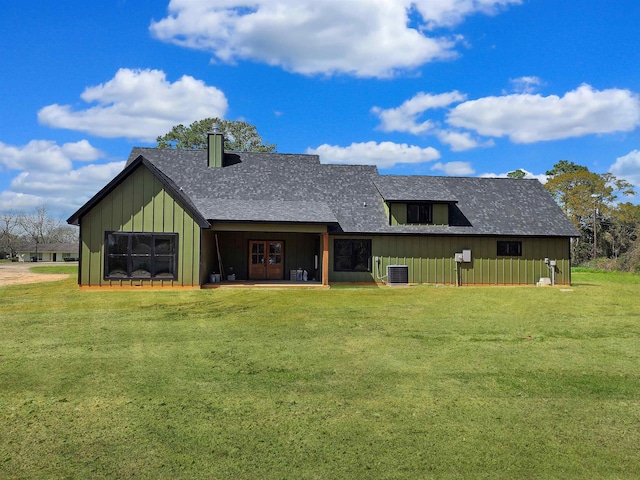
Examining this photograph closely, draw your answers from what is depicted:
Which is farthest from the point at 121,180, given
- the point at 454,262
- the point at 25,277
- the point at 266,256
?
the point at 454,262

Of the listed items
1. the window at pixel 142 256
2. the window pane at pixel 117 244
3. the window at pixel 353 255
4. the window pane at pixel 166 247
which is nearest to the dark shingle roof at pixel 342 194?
the window at pixel 353 255

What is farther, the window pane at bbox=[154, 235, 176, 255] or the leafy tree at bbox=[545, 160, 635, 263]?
the leafy tree at bbox=[545, 160, 635, 263]

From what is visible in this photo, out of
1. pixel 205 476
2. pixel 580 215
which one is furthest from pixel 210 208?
pixel 580 215

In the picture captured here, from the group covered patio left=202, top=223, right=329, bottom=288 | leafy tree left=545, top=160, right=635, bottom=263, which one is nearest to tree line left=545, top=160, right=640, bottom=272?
leafy tree left=545, top=160, right=635, bottom=263

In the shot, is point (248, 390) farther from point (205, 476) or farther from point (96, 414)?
point (205, 476)

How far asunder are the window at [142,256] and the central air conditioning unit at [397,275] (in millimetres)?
8520

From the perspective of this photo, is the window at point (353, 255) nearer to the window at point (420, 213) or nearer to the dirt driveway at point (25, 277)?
the window at point (420, 213)

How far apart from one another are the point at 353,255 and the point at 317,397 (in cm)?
1567

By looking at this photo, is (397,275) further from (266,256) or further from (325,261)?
(266,256)

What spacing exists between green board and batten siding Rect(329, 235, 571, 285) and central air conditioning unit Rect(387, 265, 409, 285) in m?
0.34

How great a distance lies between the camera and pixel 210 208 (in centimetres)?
1944

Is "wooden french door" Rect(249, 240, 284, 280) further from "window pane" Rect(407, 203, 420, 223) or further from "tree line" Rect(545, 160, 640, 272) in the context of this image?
"tree line" Rect(545, 160, 640, 272)

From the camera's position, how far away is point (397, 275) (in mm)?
20656

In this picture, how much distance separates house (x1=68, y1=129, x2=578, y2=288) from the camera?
17.5m
